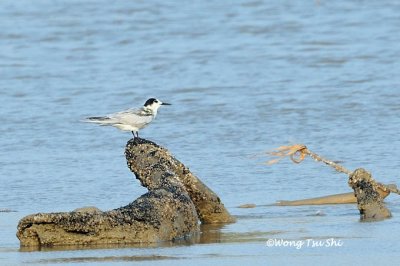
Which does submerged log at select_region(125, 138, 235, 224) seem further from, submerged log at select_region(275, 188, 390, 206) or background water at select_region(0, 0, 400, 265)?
submerged log at select_region(275, 188, 390, 206)

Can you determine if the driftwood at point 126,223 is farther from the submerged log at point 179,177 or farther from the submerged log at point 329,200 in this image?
the submerged log at point 329,200

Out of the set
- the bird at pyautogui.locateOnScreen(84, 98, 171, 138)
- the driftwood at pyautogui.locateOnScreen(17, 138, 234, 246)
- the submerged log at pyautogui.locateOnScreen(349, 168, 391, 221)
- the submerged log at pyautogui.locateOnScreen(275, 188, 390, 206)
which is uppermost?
the bird at pyautogui.locateOnScreen(84, 98, 171, 138)

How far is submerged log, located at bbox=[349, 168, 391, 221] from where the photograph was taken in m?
7.70

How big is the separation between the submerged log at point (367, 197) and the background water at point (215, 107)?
4.3 inches

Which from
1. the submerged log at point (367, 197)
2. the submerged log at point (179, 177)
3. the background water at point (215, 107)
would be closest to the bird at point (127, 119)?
the background water at point (215, 107)

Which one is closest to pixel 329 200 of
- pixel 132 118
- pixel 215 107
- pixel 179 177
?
pixel 179 177

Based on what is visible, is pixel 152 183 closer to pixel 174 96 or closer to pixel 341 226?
pixel 341 226

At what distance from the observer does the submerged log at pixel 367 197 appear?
7699mm

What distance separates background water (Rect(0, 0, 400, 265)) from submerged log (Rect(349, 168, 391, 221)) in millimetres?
108

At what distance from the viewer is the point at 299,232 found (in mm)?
7281

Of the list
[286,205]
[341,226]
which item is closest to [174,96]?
[286,205]

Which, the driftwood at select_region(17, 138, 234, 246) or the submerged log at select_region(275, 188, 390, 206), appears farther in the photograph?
the submerged log at select_region(275, 188, 390, 206)

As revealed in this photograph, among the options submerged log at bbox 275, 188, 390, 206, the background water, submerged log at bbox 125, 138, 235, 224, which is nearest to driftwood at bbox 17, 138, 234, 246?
the background water

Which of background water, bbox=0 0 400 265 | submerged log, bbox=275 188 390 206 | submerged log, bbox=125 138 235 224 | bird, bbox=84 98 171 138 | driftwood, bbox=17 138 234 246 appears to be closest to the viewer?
driftwood, bbox=17 138 234 246
